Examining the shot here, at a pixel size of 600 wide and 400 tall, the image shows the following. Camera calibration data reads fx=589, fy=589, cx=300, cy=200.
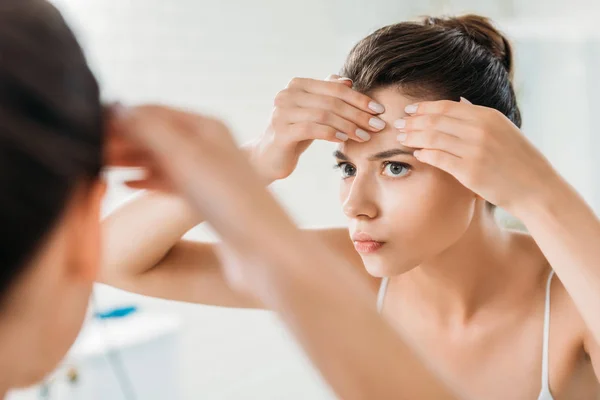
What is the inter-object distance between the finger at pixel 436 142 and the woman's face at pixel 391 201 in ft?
0.16

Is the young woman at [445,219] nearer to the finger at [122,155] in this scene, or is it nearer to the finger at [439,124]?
the finger at [439,124]

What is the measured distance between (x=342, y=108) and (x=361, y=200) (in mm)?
123

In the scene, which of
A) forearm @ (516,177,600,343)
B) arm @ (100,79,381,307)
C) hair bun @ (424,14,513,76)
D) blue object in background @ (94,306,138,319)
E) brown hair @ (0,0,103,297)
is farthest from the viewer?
blue object in background @ (94,306,138,319)

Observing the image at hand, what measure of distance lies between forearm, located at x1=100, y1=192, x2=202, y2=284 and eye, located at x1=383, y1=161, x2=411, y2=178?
26 centimetres

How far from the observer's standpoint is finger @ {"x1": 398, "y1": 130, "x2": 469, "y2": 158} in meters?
0.68

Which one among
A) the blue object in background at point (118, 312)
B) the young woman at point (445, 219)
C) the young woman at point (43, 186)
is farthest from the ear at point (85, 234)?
the blue object in background at point (118, 312)

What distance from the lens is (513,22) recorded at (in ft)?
6.68

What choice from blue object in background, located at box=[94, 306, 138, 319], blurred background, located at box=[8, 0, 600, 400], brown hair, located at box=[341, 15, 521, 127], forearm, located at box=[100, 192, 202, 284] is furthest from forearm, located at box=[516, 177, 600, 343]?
blue object in background, located at box=[94, 306, 138, 319]

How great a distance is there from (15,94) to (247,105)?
1.55 meters

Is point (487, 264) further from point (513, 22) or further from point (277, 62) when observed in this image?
point (513, 22)

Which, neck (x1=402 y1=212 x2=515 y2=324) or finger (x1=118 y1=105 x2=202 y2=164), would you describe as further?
neck (x1=402 y1=212 x2=515 y2=324)

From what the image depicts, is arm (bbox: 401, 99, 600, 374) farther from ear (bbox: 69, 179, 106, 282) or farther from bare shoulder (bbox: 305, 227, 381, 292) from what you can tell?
ear (bbox: 69, 179, 106, 282)

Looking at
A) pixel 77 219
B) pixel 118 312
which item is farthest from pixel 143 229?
pixel 118 312

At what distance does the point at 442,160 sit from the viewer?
2.29 feet
